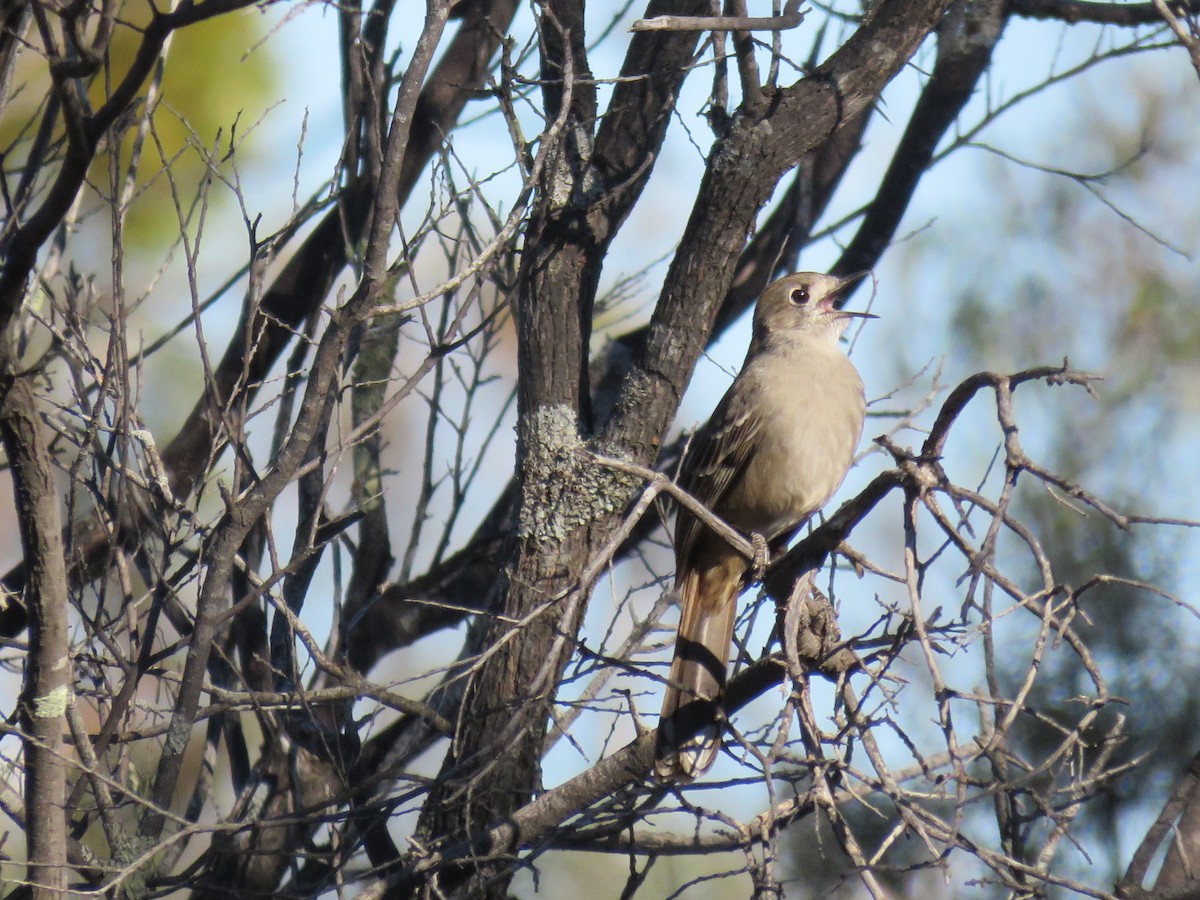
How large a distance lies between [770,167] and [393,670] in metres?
7.16

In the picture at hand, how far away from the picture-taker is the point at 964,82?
600 centimetres

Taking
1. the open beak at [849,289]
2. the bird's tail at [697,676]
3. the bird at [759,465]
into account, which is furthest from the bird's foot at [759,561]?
the open beak at [849,289]

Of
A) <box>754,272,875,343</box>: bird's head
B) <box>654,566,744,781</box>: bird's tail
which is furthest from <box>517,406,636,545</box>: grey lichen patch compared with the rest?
<box>754,272,875,343</box>: bird's head

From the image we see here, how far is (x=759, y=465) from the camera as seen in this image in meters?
4.77

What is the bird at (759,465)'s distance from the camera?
459 centimetres

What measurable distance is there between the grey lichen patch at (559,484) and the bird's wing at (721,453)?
0.55 meters

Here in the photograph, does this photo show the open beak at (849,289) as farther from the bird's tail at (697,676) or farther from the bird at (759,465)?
the bird's tail at (697,676)

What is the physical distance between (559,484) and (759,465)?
0.85 m

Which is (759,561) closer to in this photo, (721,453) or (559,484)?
(559,484)

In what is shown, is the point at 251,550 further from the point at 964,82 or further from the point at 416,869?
the point at 964,82

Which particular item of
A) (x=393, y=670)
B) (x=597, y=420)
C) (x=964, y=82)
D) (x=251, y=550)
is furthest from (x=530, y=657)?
(x=393, y=670)

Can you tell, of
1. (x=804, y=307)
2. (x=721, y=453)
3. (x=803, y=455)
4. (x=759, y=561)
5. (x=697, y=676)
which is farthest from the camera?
(x=804, y=307)

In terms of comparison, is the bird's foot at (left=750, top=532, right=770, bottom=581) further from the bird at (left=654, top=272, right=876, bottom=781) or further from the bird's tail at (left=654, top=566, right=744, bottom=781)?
the bird's tail at (left=654, top=566, right=744, bottom=781)

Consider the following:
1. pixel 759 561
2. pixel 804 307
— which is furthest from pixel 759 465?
pixel 804 307
